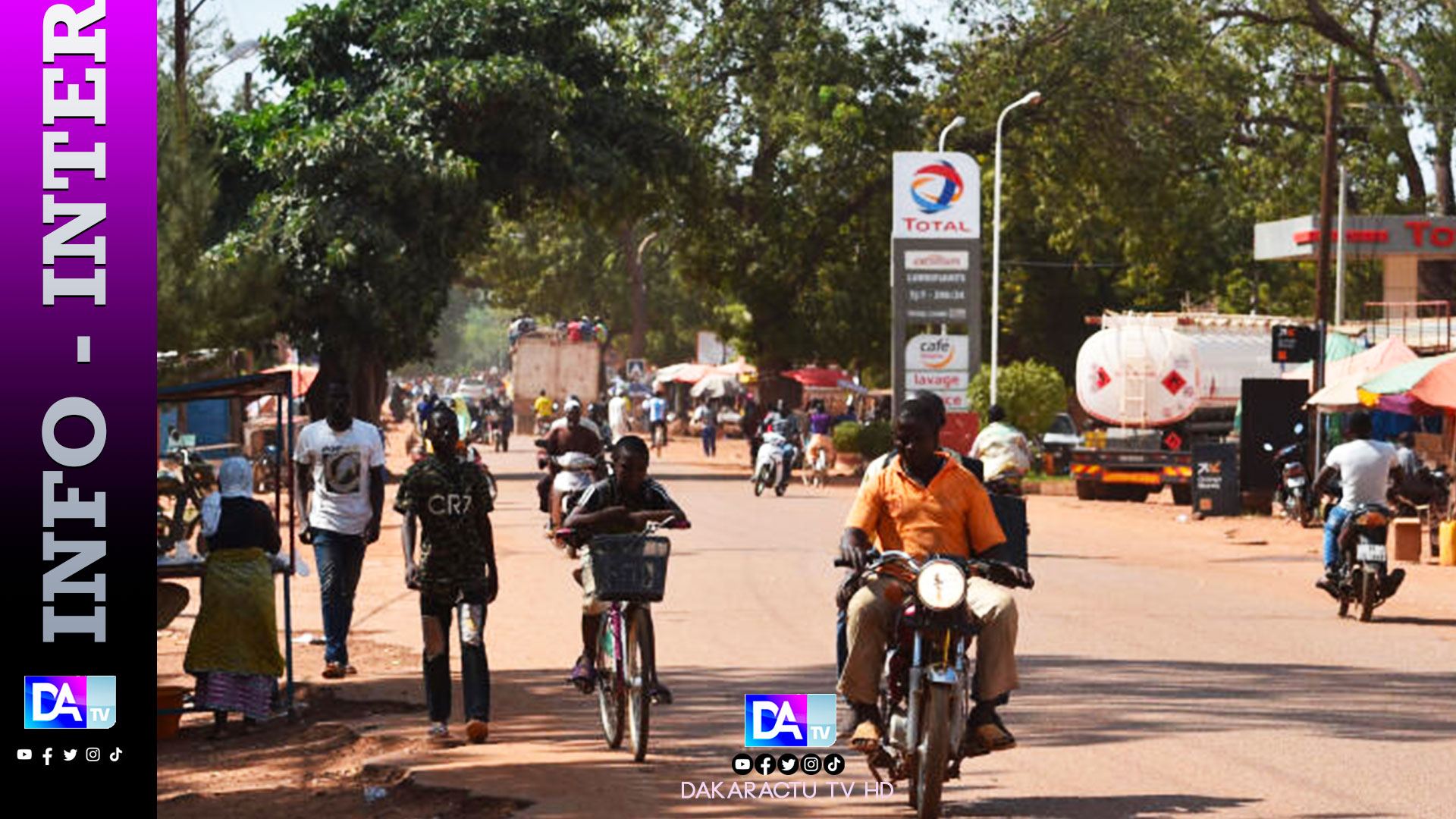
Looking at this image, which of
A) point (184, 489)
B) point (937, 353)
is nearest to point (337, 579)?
point (184, 489)

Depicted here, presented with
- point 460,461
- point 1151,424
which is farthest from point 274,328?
point 460,461

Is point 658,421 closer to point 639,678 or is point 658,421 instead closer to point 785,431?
point 785,431

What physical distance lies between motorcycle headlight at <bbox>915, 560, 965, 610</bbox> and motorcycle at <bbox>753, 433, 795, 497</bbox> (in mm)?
30568

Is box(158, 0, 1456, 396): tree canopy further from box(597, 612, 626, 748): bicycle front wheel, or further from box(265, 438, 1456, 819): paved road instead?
box(597, 612, 626, 748): bicycle front wheel

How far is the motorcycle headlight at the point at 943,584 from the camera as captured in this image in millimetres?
8938

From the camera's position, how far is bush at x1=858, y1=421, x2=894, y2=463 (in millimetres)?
46344

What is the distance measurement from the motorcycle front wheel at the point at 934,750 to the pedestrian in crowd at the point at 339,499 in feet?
20.2

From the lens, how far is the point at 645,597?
36.4 ft

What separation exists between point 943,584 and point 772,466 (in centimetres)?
3073

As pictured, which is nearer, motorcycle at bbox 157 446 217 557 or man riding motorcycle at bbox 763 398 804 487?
motorcycle at bbox 157 446 217 557

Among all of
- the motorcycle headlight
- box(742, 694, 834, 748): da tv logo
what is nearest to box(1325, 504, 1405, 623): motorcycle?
box(742, 694, 834, 748): da tv logo

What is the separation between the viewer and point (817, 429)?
4609 centimetres

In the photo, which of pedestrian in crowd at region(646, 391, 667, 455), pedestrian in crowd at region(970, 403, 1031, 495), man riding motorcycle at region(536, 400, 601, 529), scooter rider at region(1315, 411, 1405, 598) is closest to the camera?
scooter rider at region(1315, 411, 1405, 598)

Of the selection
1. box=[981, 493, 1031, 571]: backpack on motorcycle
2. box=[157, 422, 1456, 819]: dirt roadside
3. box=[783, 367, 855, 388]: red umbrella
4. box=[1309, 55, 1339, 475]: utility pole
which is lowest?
box=[157, 422, 1456, 819]: dirt roadside
